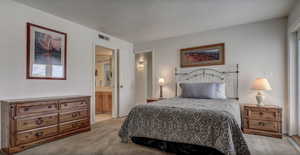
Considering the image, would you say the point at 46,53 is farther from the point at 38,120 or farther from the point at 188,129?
the point at 188,129

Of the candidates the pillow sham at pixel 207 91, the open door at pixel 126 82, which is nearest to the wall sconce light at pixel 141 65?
the open door at pixel 126 82

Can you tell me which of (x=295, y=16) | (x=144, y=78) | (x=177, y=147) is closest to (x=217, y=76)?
(x=295, y=16)

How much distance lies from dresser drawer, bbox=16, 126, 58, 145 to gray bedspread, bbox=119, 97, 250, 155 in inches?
48.3

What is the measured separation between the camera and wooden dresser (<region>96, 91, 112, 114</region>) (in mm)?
5488

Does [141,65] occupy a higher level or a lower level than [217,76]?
higher

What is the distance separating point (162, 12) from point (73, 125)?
9.31ft

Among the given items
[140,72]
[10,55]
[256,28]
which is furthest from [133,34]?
[256,28]

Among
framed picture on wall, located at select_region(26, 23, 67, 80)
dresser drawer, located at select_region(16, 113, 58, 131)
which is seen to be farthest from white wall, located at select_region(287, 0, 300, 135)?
framed picture on wall, located at select_region(26, 23, 67, 80)

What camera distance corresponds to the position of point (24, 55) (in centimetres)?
267

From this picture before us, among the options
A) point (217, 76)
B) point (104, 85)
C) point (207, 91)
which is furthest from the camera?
point (104, 85)

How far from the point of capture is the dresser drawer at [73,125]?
2873mm

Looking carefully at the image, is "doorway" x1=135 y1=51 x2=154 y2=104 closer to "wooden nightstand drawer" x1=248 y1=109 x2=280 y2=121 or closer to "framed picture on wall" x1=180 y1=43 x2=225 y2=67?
"framed picture on wall" x1=180 y1=43 x2=225 y2=67

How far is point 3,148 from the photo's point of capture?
2.35 metres

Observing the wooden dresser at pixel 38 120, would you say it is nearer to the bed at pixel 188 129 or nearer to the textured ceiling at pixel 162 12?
the bed at pixel 188 129
